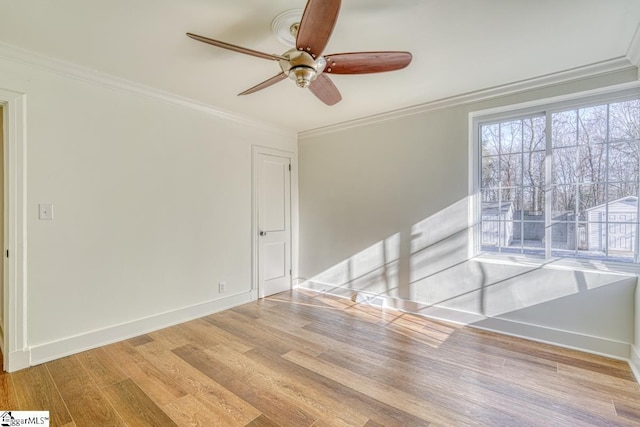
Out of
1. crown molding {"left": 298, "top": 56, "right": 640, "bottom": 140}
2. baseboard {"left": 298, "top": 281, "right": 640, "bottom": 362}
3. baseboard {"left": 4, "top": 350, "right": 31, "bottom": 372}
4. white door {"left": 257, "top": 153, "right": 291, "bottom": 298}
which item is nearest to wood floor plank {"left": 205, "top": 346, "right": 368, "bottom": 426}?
baseboard {"left": 4, "top": 350, "right": 31, "bottom": 372}

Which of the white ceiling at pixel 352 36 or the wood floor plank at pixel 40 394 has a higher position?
the white ceiling at pixel 352 36

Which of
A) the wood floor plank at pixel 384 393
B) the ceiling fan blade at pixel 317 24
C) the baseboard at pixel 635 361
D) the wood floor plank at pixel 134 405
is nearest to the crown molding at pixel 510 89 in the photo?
the ceiling fan blade at pixel 317 24

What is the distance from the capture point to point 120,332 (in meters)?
2.77

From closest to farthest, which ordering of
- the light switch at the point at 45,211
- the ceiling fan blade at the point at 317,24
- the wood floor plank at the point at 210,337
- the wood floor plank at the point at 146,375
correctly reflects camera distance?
the ceiling fan blade at the point at 317,24
the wood floor plank at the point at 146,375
the light switch at the point at 45,211
the wood floor plank at the point at 210,337

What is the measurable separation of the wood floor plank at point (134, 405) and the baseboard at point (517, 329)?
2605 mm

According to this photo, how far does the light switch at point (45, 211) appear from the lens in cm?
236

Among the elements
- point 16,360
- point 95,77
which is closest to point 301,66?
point 95,77

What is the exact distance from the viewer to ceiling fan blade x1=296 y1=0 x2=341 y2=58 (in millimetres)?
1367

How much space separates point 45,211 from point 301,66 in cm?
234

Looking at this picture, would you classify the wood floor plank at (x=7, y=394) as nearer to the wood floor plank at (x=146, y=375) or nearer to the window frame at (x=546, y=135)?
the wood floor plank at (x=146, y=375)

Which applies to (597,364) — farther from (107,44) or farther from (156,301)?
(107,44)

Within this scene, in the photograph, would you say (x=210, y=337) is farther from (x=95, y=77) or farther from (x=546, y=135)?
(x=546, y=135)

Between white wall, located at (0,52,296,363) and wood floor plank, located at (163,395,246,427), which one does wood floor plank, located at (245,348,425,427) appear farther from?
white wall, located at (0,52,296,363)

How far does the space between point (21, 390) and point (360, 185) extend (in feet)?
11.8
